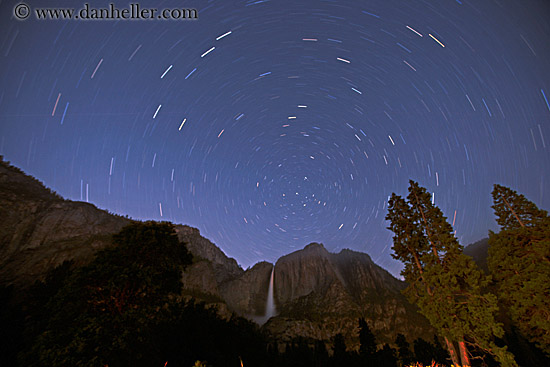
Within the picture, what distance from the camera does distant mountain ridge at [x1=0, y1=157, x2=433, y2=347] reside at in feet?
177

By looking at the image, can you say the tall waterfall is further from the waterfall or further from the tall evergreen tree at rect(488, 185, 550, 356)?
the tall evergreen tree at rect(488, 185, 550, 356)

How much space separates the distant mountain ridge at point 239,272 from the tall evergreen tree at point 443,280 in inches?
2689

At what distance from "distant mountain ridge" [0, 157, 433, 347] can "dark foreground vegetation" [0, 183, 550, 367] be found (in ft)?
120

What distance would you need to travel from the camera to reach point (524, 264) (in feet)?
66.1

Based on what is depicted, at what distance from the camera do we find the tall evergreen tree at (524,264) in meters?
18.2

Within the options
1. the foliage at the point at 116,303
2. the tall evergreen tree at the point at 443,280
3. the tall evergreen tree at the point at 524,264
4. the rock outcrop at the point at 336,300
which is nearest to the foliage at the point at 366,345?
the tall evergreen tree at the point at 524,264

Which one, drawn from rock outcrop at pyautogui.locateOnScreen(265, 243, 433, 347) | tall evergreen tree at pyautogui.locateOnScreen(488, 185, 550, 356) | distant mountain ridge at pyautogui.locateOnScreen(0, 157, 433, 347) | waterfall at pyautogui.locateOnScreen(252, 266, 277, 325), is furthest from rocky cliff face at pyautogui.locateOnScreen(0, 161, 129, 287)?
tall evergreen tree at pyautogui.locateOnScreen(488, 185, 550, 356)

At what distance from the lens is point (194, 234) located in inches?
4968

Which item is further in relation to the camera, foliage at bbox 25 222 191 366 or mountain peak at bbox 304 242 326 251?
mountain peak at bbox 304 242 326 251

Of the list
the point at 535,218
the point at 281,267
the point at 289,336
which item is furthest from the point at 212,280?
the point at 535,218

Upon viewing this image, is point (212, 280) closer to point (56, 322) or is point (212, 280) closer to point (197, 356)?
point (197, 356)

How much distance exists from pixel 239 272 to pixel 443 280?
13190 cm

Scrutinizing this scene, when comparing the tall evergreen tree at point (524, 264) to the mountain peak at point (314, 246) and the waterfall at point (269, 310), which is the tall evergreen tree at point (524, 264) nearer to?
the waterfall at point (269, 310)

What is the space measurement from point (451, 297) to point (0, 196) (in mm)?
99833
